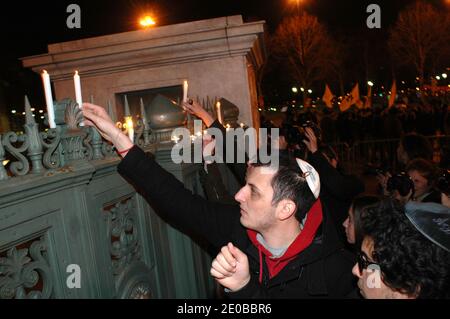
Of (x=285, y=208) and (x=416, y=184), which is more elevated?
(x=285, y=208)

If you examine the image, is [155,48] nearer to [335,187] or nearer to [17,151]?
[335,187]

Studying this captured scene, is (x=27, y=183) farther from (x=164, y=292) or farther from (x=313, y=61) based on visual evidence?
(x=313, y=61)

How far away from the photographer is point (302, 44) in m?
36.1

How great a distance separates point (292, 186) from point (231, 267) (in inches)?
31.0

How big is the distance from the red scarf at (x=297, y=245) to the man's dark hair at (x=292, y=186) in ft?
0.21

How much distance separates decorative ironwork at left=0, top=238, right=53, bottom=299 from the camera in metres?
1.73

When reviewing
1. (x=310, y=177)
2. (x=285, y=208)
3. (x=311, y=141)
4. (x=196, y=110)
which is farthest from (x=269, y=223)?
(x=311, y=141)

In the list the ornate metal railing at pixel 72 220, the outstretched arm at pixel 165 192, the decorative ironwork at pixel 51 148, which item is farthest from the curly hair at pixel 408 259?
the decorative ironwork at pixel 51 148

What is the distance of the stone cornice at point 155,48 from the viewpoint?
5.74m

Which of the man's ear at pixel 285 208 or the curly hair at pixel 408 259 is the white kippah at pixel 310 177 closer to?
the man's ear at pixel 285 208

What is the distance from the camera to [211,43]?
229 inches

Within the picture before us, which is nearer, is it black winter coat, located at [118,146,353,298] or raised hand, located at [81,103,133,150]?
black winter coat, located at [118,146,353,298]

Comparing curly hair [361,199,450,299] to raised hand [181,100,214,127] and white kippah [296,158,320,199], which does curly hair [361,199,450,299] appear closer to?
white kippah [296,158,320,199]

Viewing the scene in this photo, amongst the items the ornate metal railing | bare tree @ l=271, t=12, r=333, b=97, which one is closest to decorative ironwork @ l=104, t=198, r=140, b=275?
the ornate metal railing
